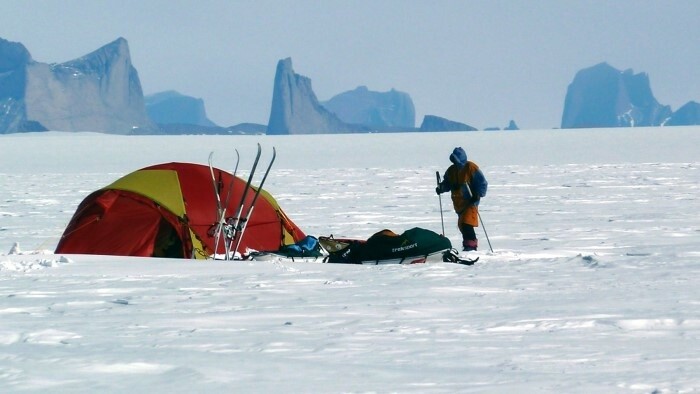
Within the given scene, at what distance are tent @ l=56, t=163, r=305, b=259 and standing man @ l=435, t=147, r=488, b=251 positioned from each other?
236 cm

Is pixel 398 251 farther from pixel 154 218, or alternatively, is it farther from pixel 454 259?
pixel 154 218

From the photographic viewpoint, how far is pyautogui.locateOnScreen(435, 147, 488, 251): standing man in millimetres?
11047

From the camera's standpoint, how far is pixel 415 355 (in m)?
4.96

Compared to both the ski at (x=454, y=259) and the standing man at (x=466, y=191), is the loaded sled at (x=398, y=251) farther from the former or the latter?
the standing man at (x=466, y=191)

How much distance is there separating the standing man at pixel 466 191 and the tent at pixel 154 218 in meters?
2.36

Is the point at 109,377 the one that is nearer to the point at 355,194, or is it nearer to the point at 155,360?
the point at 155,360

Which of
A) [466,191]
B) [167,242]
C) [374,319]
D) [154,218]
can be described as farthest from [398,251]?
[374,319]

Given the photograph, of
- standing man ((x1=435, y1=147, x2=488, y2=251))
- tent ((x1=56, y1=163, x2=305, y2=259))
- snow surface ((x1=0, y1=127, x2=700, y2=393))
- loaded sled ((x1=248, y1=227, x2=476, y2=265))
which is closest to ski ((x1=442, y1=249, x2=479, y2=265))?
loaded sled ((x1=248, y1=227, x2=476, y2=265))

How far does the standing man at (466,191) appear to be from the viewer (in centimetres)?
1105

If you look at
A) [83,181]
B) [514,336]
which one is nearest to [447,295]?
[514,336]

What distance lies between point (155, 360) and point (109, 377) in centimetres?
41

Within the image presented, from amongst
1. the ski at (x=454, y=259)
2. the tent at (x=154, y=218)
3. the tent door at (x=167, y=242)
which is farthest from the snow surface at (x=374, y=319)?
the tent door at (x=167, y=242)

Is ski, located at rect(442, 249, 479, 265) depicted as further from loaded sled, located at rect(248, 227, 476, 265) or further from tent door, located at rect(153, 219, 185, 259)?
tent door, located at rect(153, 219, 185, 259)

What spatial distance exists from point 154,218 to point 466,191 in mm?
3461
